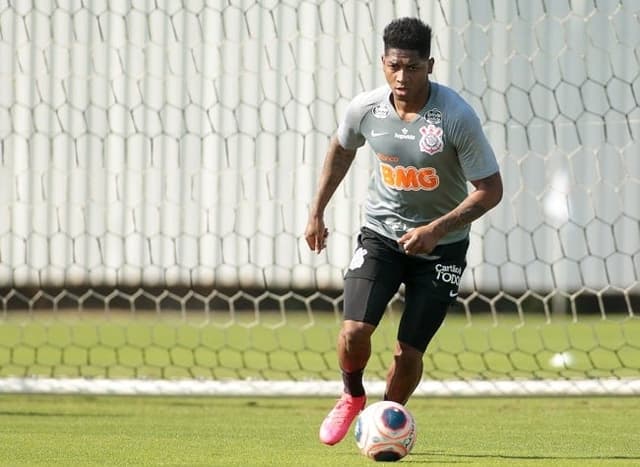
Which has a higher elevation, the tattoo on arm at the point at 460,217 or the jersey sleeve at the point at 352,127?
the jersey sleeve at the point at 352,127

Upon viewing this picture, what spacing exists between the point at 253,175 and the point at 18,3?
7.44 feet

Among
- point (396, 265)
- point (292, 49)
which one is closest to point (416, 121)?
point (396, 265)

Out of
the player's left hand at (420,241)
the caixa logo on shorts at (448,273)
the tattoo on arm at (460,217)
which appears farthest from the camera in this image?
the caixa logo on shorts at (448,273)

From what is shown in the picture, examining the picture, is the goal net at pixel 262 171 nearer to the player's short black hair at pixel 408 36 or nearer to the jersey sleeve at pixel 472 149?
the jersey sleeve at pixel 472 149

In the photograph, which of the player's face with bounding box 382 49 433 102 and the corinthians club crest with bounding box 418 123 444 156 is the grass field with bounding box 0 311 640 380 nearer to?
the corinthians club crest with bounding box 418 123 444 156

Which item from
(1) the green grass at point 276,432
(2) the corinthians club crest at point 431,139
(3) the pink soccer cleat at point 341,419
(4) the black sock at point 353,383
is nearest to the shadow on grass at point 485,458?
(1) the green grass at point 276,432

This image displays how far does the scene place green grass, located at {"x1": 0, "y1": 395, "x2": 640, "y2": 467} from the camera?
5848 millimetres

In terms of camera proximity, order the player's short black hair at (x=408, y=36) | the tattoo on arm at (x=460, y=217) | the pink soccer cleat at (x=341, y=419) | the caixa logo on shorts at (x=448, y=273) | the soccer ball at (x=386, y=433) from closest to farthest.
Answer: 1. the soccer ball at (x=386, y=433)
2. the tattoo on arm at (x=460, y=217)
3. the player's short black hair at (x=408, y=36)
4. the pink soccer cleat at (x=341, y=419)
5. the caixa logo on shorts at (x=448, y=273)

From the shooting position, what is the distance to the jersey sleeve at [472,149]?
610 cm

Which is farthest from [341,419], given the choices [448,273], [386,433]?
[448,273]

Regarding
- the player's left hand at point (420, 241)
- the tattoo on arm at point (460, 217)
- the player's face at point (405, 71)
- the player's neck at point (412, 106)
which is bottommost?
the player's left hand at point (420, 241)

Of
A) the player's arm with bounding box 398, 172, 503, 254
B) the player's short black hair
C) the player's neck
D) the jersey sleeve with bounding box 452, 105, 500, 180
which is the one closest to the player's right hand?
the player's arm with bounding box 398, 172, 503, 254

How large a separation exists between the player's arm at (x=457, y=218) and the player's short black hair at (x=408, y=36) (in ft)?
2.05

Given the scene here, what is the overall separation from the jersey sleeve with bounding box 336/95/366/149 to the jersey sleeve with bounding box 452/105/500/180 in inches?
19.7
